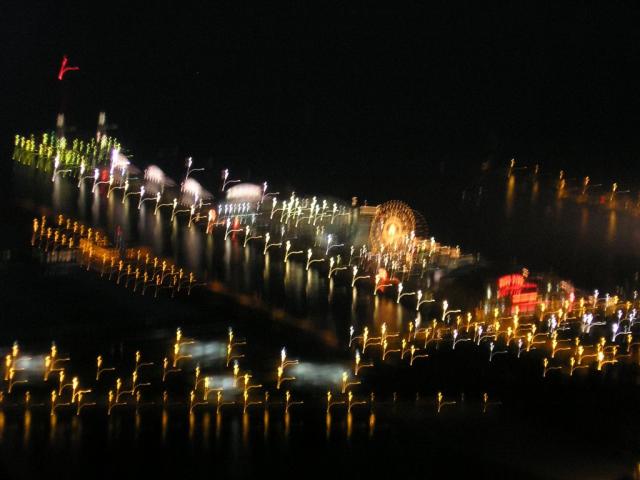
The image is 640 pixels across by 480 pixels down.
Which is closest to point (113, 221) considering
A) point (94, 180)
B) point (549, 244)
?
point (94, 180)

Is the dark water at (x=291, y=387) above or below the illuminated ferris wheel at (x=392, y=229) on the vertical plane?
below

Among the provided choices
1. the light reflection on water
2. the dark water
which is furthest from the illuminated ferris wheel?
the light reflection on water

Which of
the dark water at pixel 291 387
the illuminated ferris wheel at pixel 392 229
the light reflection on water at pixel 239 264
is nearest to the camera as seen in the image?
the dark water at pixel 291 387

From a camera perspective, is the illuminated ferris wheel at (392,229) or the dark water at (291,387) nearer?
the dark water at (291,387)

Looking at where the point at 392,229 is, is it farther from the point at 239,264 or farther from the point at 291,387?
the point at 291,387

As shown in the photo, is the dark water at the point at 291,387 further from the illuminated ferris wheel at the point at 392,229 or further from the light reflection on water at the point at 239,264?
the illuminated ferris wheel at the point at 392,229

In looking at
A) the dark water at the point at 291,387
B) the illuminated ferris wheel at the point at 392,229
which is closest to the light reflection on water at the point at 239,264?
the dark water at the point at 291,387

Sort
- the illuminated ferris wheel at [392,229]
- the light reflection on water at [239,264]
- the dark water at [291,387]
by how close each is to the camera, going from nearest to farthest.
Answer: the dark water at [291,387]
the light reflection on water at [239,264]
the illuminated ferris wheel at [392,229]

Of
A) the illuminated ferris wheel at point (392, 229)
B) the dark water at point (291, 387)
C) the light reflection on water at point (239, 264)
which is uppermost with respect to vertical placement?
the illuminated ferris wheel at point (392, 229)
